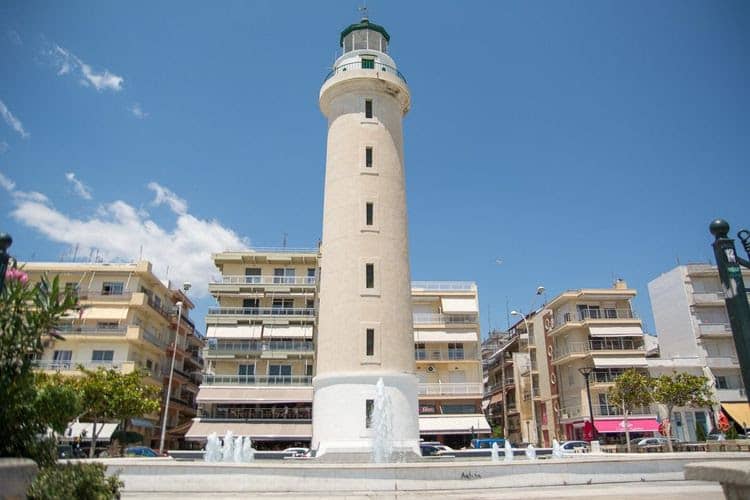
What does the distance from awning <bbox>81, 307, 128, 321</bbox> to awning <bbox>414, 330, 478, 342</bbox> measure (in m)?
25.6

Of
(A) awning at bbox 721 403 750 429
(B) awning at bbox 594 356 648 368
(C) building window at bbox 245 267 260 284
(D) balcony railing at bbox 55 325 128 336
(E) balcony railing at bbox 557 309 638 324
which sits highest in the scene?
(C) building window at bbox 245 267 260 284

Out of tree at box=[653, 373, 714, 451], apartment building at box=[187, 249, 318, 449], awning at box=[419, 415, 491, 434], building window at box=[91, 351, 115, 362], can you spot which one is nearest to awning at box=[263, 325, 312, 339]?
apartment building at box=[187, 249, 318, 449]

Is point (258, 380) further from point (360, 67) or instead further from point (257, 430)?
point (360, 67)

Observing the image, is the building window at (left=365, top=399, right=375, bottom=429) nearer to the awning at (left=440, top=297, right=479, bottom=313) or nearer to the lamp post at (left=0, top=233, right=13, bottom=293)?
the lamp post at (left=0, top=233, right=13, bottom=293)

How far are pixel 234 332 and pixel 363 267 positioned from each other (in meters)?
26.9

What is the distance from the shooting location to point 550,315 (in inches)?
2224

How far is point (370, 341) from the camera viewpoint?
2405cm

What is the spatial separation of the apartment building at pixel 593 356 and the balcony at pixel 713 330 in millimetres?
4742

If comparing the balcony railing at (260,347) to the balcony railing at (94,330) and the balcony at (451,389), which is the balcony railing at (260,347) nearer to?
the balcony railing at (94,330)

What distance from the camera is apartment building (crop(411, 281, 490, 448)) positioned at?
47.0m

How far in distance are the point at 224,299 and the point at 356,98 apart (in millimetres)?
29163

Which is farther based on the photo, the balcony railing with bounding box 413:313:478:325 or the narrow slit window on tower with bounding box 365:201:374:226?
the balcony railing with bounding box 413:313:478:325

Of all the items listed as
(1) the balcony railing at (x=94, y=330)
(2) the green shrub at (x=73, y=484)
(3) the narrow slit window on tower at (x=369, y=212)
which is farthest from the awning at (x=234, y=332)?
(2) the green shrub at (x=73, y=484)

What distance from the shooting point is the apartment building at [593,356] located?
46094 millimetres
